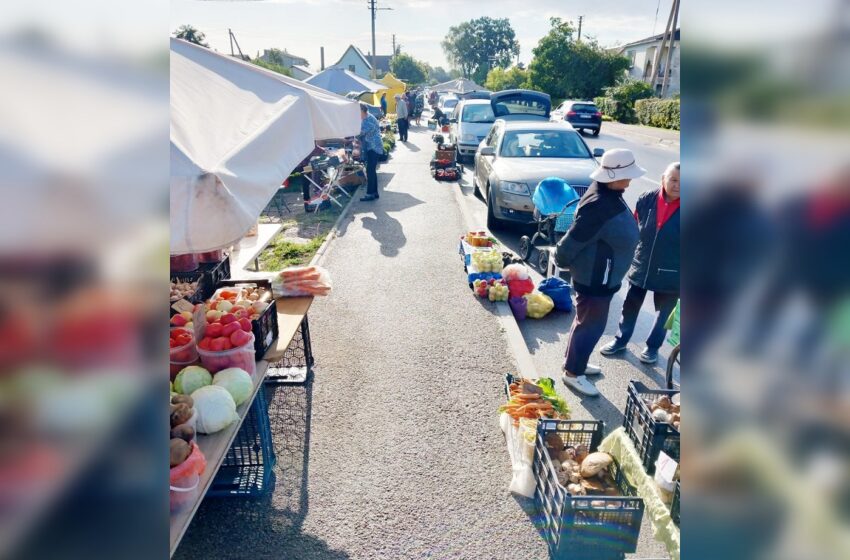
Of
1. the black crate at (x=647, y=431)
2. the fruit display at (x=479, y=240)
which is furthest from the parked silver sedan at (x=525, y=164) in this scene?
the black crate at (x=647, y=431)

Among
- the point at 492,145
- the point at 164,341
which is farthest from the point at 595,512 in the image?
the point at 492,145

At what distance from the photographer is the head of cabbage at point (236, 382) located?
9.82 feet

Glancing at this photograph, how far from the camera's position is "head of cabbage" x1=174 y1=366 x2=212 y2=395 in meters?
2.95

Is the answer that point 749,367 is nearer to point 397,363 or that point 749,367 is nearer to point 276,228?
point 397,363

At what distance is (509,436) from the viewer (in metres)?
3.69

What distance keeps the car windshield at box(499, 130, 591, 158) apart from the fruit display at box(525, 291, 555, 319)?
3638 millimetres

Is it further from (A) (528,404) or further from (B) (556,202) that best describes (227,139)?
(B) (556,202)

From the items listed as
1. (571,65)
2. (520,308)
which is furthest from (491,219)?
(571,65)

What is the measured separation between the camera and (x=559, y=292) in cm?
611

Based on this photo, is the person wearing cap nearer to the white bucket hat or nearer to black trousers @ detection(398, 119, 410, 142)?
the white bucket hat

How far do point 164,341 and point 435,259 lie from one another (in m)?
7.02

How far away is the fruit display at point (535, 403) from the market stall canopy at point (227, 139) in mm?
2282

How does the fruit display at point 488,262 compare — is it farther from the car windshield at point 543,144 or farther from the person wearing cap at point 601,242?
the car windshield at point 543,144

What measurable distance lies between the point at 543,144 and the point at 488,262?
3504mm
